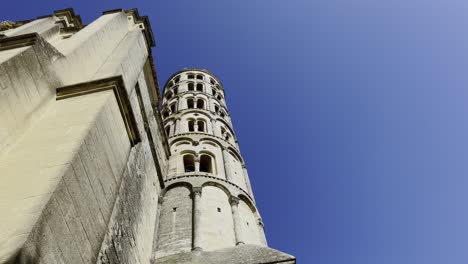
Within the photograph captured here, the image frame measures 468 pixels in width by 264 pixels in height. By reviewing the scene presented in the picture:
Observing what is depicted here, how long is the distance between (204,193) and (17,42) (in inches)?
365

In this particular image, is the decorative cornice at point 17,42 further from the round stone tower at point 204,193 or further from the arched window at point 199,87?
the arched window at point 199,87

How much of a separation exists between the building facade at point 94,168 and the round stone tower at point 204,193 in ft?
0.17

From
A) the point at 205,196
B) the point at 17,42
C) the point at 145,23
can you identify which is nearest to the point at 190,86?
the point at 205,196

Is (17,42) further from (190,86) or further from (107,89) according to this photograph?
(190,86)

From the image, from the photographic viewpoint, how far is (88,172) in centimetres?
398

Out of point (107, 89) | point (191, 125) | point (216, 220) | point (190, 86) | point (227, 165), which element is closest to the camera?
point (107, 89)

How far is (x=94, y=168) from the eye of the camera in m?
4.17

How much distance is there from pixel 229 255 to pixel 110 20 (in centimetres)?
584

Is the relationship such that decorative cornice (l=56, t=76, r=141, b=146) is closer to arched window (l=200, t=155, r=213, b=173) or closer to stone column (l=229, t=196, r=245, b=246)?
stone column (l=229, t=196, r=245, b=246)

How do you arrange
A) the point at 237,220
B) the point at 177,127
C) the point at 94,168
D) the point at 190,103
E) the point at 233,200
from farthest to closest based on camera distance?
1. the point at 190,103
2. the point at 177,127
3. the point at 233,200
4. the point at 237,220
5. the point at 94,168

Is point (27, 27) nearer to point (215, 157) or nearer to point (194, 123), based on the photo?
point (215, 157)

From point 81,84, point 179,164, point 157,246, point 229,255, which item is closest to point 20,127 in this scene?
point 81,84

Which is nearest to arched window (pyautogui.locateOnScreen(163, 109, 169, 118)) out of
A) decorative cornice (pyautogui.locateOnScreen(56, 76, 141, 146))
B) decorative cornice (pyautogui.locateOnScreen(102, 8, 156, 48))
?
decorative cornice (pyautogui.locateOnScreen(102, 8, 156, 48))

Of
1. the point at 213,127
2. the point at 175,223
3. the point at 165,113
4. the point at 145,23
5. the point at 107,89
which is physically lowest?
the point at 107,89
